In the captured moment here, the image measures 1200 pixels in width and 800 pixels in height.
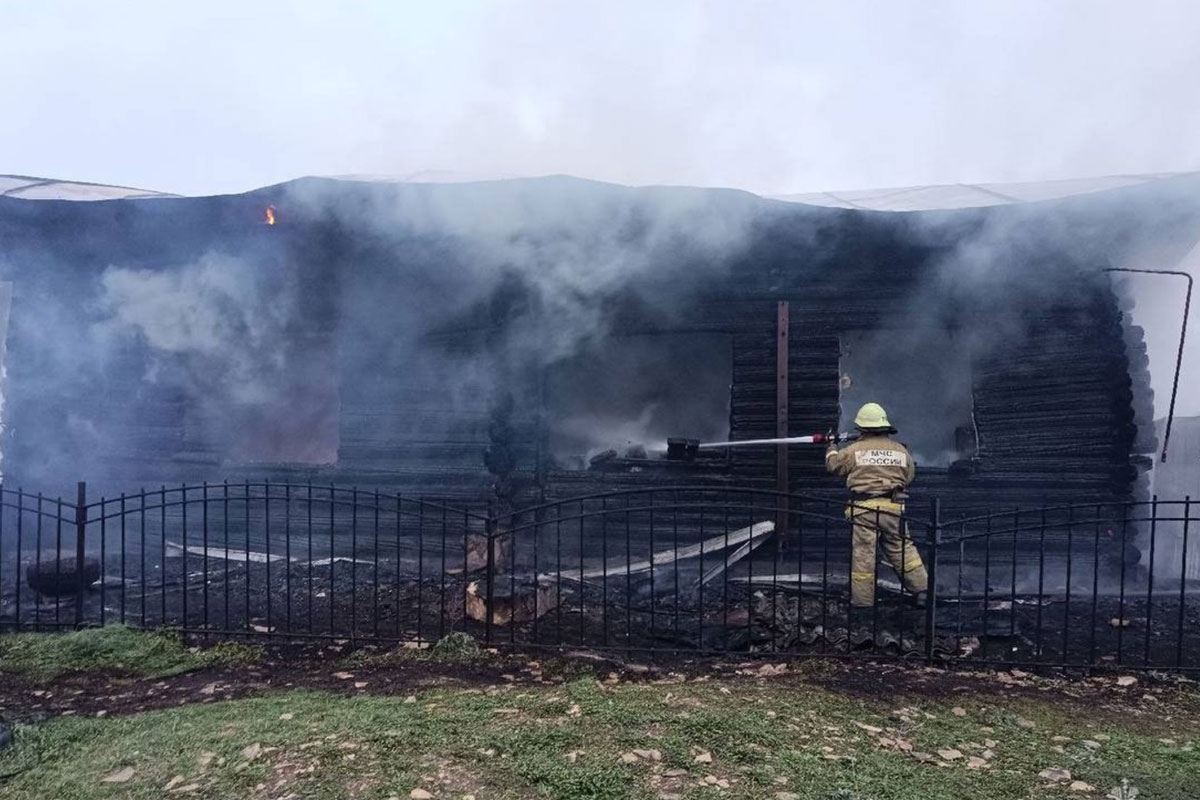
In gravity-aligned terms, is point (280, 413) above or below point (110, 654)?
above

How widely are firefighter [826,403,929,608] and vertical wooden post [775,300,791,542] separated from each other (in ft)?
4.44

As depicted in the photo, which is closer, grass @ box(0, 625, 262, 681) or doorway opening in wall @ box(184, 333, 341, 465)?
grass @ box(0, 625, 262, 681)

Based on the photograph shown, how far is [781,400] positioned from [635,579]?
251cm

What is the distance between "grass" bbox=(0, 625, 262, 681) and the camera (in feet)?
18.9

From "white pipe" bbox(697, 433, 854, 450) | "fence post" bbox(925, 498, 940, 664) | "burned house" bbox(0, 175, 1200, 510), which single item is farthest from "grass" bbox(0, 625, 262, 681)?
"white pipe" bbox(697, 433, 854, 450)

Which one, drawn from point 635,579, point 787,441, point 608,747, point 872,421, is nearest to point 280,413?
point 635,579

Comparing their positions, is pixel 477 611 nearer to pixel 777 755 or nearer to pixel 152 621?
pixel 152 621

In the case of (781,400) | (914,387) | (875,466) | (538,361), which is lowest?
(875,466)

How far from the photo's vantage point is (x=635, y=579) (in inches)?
335

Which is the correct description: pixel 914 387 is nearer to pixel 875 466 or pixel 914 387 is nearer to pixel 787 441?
pixel 787 441

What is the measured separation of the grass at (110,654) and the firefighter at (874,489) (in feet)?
16.0

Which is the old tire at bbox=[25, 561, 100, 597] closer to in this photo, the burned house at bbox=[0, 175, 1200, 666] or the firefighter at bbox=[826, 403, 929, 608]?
the burned house at bbox=[0, 175, 1200, 666]

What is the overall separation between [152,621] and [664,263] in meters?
6.03

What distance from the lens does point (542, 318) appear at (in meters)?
9.59
